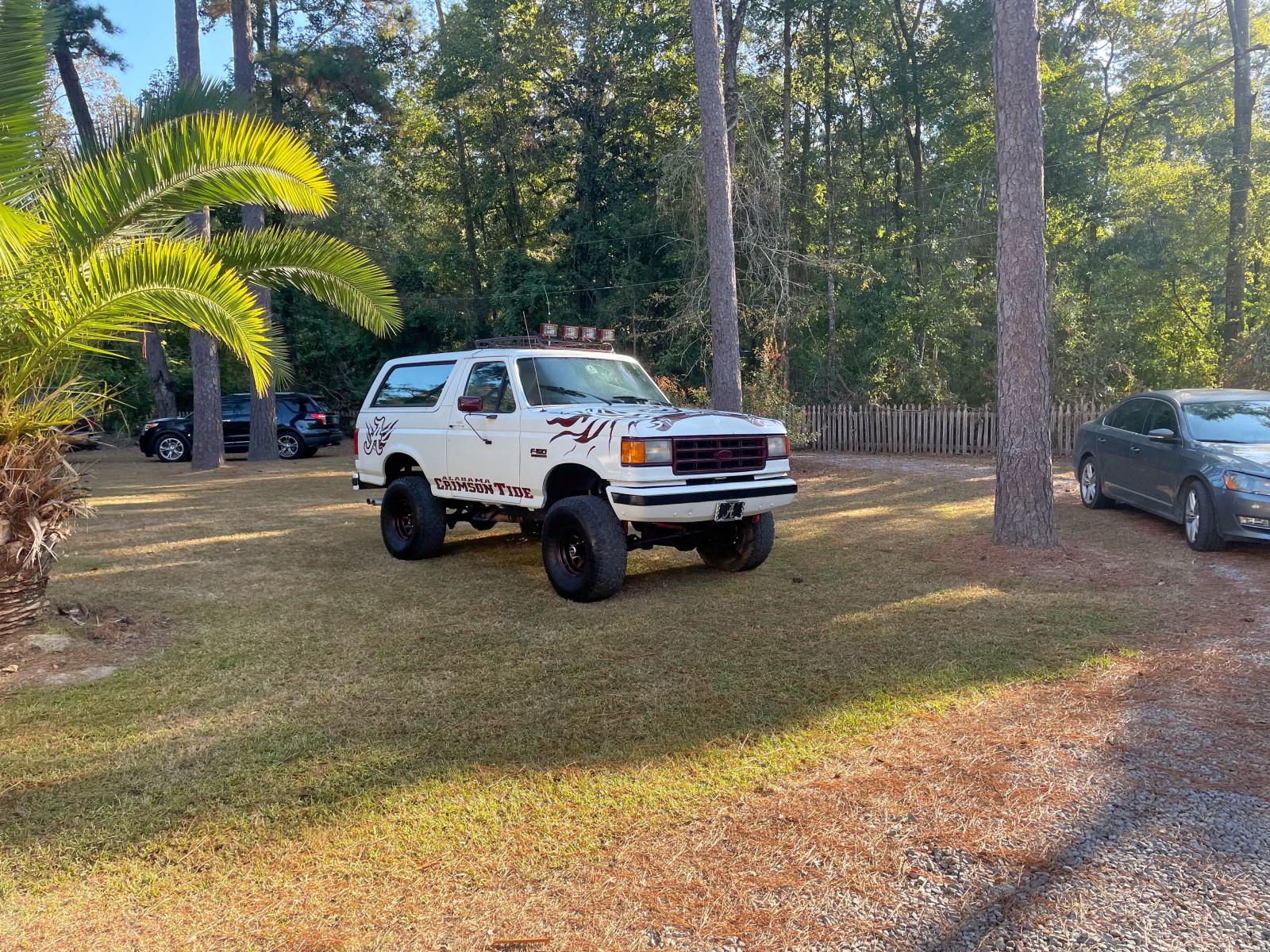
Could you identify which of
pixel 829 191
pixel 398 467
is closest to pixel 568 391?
pixel 398 467

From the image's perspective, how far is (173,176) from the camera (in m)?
6.05

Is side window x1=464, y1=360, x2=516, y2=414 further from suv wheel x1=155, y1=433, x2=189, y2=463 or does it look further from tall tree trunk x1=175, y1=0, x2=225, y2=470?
suv wheel x1=155, y1=433, x2=189, y2=463

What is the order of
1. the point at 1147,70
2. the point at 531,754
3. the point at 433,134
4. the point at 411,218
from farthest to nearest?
the point at 411,218
the point at 433,134
the point at 1147,70
the point at 531,754

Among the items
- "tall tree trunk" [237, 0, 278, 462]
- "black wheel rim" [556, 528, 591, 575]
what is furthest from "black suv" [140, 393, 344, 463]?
"black wheel rim" [556, 528, 591, 575]

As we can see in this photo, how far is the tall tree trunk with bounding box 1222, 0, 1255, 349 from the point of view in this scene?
855 inches

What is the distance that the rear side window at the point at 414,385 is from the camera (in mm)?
8805

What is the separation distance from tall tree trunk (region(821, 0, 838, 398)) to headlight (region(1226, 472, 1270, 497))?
15.2m

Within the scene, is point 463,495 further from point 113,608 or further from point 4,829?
point 4,829

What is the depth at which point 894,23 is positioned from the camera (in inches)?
1043

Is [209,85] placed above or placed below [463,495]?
above

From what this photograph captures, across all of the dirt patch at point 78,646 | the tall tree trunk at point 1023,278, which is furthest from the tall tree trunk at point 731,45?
the dirt patch at point 78,646

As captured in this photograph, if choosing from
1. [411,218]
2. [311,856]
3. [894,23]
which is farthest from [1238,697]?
[411,218]

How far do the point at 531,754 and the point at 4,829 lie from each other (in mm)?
2175

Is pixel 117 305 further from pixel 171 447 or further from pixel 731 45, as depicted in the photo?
pixel 731 45
